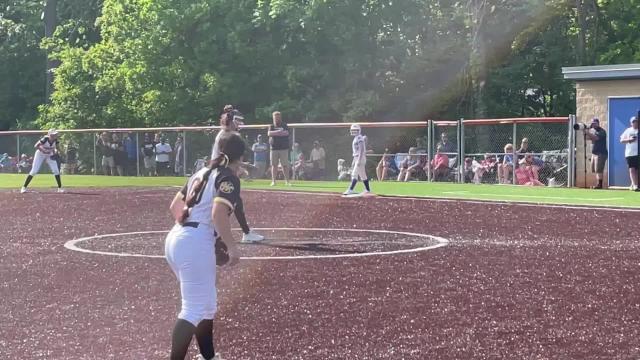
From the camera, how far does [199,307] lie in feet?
22.9

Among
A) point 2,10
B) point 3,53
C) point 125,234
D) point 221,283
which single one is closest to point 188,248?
point 221,283

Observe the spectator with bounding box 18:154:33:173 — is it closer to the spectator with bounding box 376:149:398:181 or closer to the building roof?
the spectator with bounding box 376:149:398:181

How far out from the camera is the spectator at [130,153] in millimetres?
41531

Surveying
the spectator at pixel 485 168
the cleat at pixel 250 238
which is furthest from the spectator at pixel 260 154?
the cleat at pixel 250 238

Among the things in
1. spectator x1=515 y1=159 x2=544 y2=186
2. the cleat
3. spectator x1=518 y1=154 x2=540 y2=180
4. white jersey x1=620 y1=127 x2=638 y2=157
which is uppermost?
white jersey x1=620 y1=127 x2=638 y2=157

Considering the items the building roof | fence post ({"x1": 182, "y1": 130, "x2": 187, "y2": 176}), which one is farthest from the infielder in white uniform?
fence post ({"x1": 182, "y1": 130, "x2": 187, "y2": 176})

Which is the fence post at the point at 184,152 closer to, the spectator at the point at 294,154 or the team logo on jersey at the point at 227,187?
the spectator at the point at 294,154

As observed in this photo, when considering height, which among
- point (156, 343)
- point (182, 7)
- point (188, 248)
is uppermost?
point (182, 7)

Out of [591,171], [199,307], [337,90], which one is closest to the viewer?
[199,307]

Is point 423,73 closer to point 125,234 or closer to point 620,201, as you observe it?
point 620,201

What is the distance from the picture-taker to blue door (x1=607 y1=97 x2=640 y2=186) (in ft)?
91.7

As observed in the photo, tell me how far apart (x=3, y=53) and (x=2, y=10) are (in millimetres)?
7097

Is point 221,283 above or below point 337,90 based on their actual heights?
below

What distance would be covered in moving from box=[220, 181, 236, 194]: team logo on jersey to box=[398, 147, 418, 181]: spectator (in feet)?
83.8
